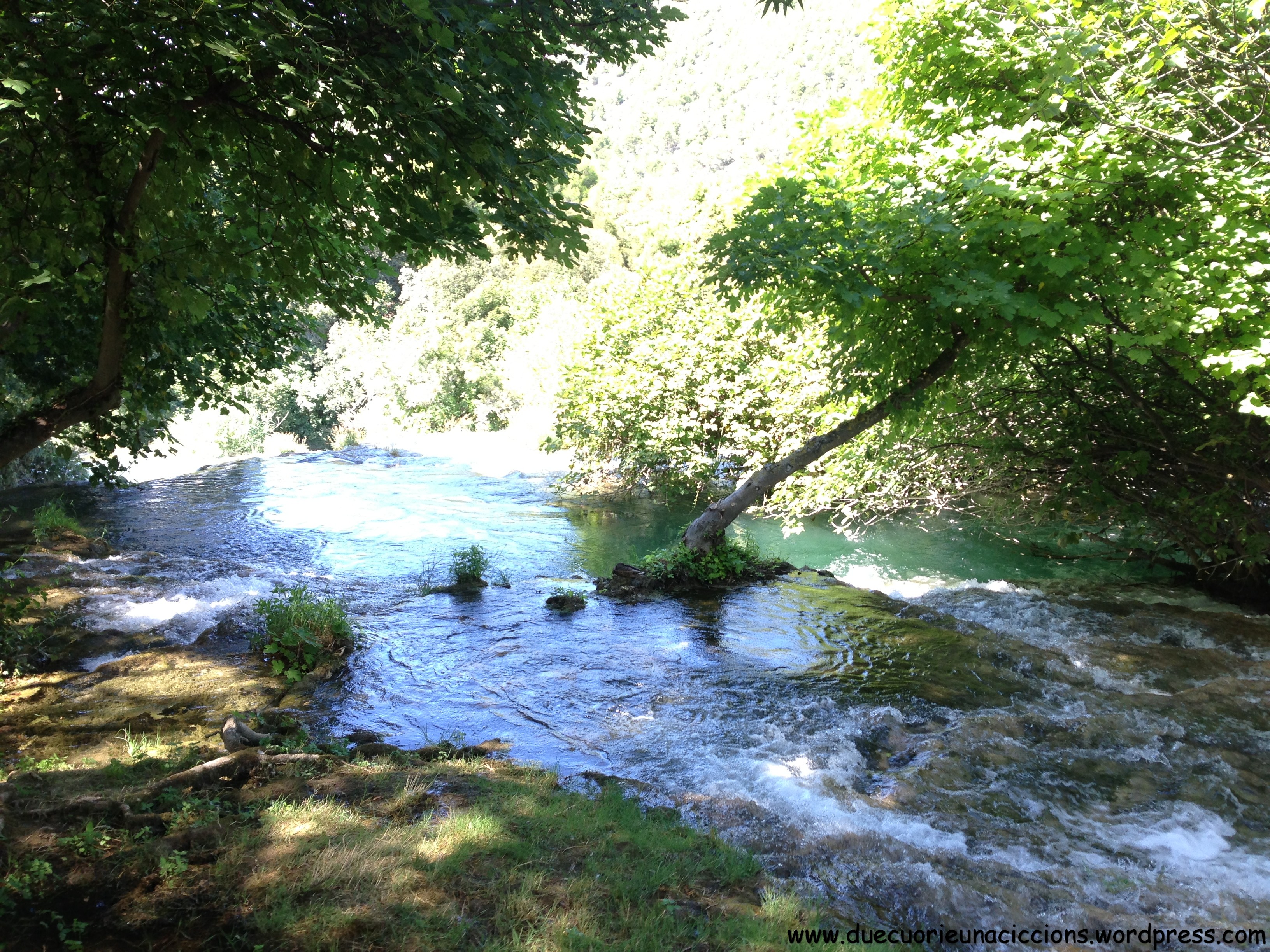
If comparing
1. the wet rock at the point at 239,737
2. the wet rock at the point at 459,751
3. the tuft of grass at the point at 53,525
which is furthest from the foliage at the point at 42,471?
the wet rock at the point at 459,751

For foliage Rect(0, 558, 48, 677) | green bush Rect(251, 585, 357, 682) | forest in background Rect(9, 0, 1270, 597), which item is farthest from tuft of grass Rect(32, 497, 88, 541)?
green bush Rect(251, 585, 357, 682)

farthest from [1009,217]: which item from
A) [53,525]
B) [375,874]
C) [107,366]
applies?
[53,525]

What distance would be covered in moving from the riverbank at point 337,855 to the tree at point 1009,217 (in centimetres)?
513

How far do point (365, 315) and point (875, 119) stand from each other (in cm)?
633

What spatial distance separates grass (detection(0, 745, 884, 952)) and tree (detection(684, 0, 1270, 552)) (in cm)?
519

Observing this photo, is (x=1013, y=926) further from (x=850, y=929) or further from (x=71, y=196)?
(x=71, y=196)

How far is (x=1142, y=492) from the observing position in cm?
961

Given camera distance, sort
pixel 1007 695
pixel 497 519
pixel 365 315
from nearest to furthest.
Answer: pixel 1007 695, pixel 365 315, pixel 497 519

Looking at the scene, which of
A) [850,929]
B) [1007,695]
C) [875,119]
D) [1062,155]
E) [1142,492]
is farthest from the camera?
[1142,492]

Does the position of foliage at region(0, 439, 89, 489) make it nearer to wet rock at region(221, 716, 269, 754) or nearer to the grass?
wet rock at region(221, 716, 269, 754)

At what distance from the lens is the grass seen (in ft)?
9.20

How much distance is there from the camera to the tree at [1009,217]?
6.05 meters

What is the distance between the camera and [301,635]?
22.5 ft

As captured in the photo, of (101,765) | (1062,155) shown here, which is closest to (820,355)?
(1062,155)
